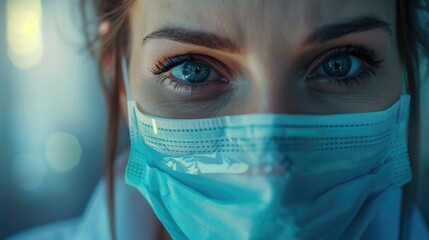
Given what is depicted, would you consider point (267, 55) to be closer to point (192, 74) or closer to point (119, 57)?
point (192, 74)

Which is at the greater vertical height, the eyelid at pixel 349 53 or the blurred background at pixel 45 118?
the eyelid at pixel 349 53

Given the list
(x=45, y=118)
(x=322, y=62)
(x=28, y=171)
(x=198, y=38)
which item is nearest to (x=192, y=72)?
(x=198, y=38)

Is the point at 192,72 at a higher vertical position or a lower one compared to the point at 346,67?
lower

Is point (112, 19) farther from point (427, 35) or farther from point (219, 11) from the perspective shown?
point (427, 35)

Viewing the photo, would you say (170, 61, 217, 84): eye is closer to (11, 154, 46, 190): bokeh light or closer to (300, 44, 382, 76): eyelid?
(300, 44, 382, 76): eyelid

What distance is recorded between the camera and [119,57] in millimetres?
1247

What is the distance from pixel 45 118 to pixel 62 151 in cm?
21

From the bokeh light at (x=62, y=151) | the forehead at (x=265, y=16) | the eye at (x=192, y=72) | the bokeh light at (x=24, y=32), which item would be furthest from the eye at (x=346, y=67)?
the bokeh light at (x=62, y=151)

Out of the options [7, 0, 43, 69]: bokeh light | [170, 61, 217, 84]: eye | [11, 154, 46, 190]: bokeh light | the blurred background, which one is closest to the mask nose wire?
[170, 61, 217, 84]: eye

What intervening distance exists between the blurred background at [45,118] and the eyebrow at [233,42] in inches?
58.7

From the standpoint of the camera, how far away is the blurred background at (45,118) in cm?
247

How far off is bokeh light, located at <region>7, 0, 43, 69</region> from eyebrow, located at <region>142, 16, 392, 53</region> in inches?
65.4

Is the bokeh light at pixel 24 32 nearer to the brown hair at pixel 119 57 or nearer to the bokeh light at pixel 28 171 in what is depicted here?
the bokeh light at pixel 28 171

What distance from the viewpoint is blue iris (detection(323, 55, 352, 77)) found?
105 centimetres
